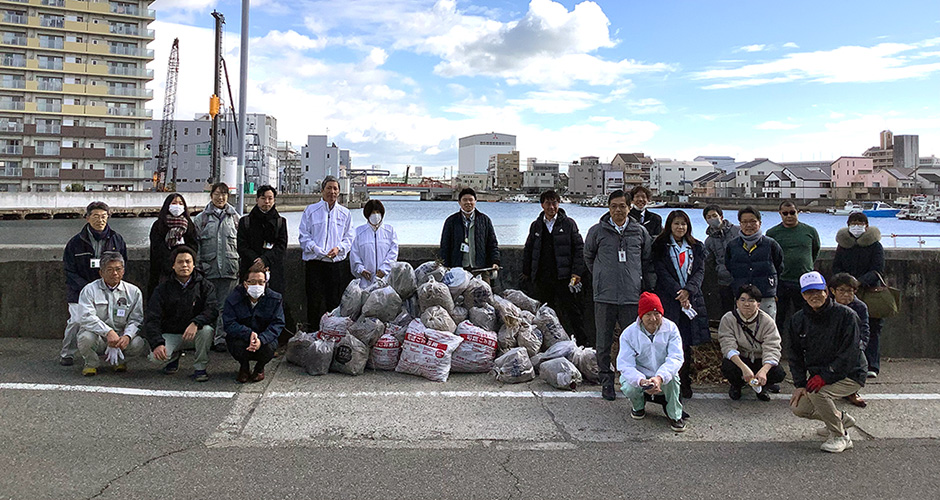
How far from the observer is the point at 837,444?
4570 mm

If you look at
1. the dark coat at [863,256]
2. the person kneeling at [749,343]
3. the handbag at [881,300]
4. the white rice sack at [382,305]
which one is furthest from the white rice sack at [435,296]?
the handbag at [881,300]

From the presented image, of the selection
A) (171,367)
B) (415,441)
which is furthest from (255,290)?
(415,441)

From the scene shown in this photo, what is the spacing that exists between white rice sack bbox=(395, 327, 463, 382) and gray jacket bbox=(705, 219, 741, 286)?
115 inches

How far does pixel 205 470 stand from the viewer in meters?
4.05

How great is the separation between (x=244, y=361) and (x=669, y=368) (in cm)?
392

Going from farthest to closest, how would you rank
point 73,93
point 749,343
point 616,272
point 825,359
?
1. point 73,93
2. point 616,272
3. point 749,343
4. point 825,359

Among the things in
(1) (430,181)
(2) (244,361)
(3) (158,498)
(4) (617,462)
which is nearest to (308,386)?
(2) (244,361)

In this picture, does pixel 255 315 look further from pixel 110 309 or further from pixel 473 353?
pixel 473 353

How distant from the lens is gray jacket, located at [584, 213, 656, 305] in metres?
5.89

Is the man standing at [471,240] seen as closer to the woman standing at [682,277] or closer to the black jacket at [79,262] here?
the woman standing at [682,277]

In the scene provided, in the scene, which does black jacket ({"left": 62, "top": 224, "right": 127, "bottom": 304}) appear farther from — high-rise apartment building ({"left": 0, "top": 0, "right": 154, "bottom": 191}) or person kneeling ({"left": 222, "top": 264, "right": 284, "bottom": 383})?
high-rise apartment building ({"left": 0, "top": 0, "right": 154, "bottom": 191})

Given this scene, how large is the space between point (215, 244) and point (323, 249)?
3.95ft

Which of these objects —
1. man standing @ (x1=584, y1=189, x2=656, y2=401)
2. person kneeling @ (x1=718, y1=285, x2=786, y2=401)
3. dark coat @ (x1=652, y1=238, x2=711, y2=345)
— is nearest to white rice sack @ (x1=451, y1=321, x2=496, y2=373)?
man standing @ (x1=584, y1=189, x2=656, y2=401)

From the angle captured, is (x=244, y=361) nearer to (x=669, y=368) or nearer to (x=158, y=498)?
(x=158, y=498)
